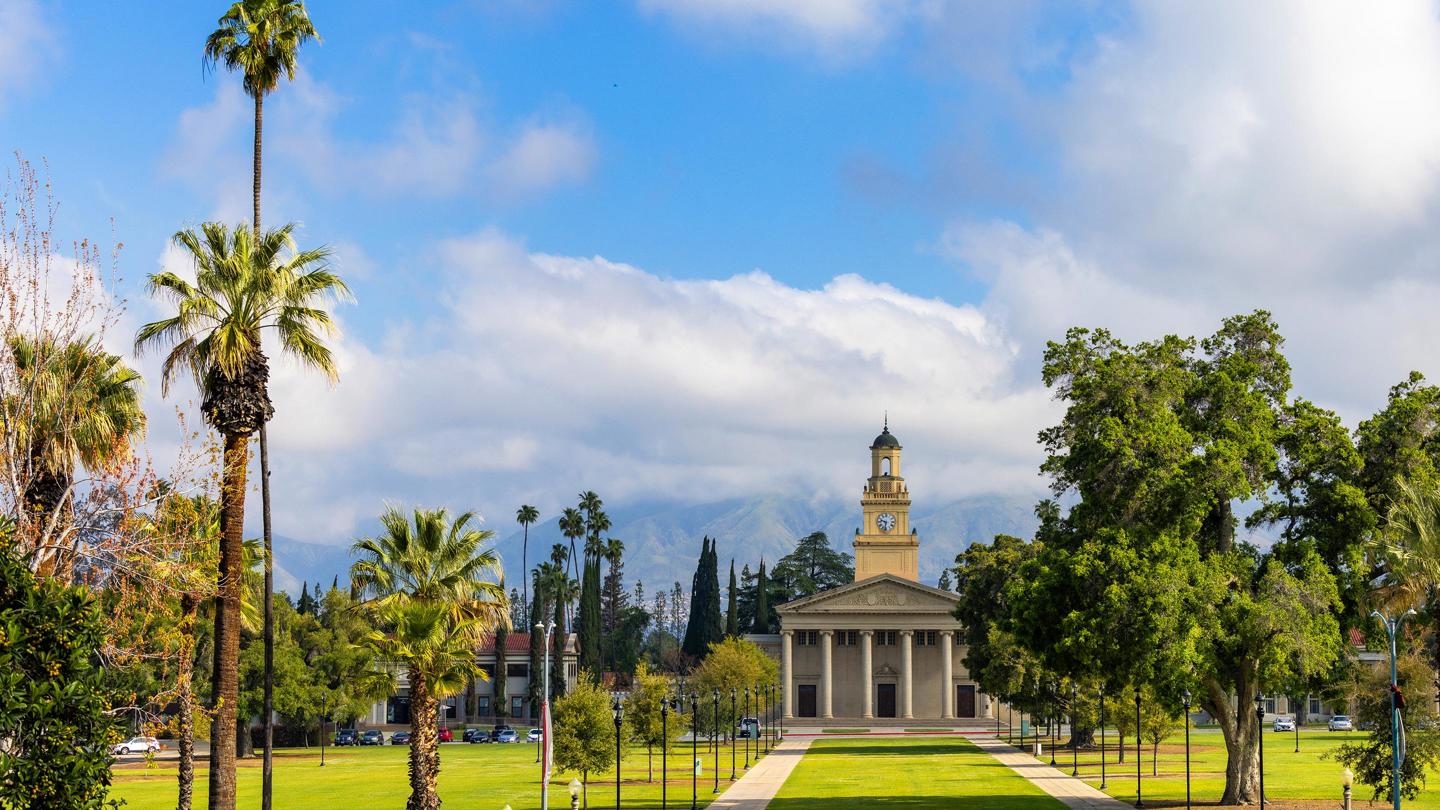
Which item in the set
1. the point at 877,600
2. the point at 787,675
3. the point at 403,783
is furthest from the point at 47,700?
the point at 877,600

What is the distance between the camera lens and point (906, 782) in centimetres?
5622

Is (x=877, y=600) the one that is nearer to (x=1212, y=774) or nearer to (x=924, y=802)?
(x=1212, y=774)

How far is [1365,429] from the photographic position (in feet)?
140

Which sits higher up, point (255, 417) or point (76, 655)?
point (255, 417)

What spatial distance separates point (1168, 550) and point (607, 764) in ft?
78.3

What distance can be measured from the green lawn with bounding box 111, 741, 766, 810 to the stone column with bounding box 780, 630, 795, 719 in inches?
1581

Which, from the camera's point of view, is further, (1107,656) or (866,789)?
(866,789)

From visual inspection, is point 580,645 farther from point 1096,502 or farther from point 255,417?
point 255,417

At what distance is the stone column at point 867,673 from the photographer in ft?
418

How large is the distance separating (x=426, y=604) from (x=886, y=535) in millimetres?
99255

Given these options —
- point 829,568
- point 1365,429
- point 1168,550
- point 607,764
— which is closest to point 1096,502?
point 1168,550

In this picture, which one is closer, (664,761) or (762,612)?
(664,761)

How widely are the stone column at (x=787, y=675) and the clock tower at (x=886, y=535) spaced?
1005 cm

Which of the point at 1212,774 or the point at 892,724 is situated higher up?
the point at 1212,774
